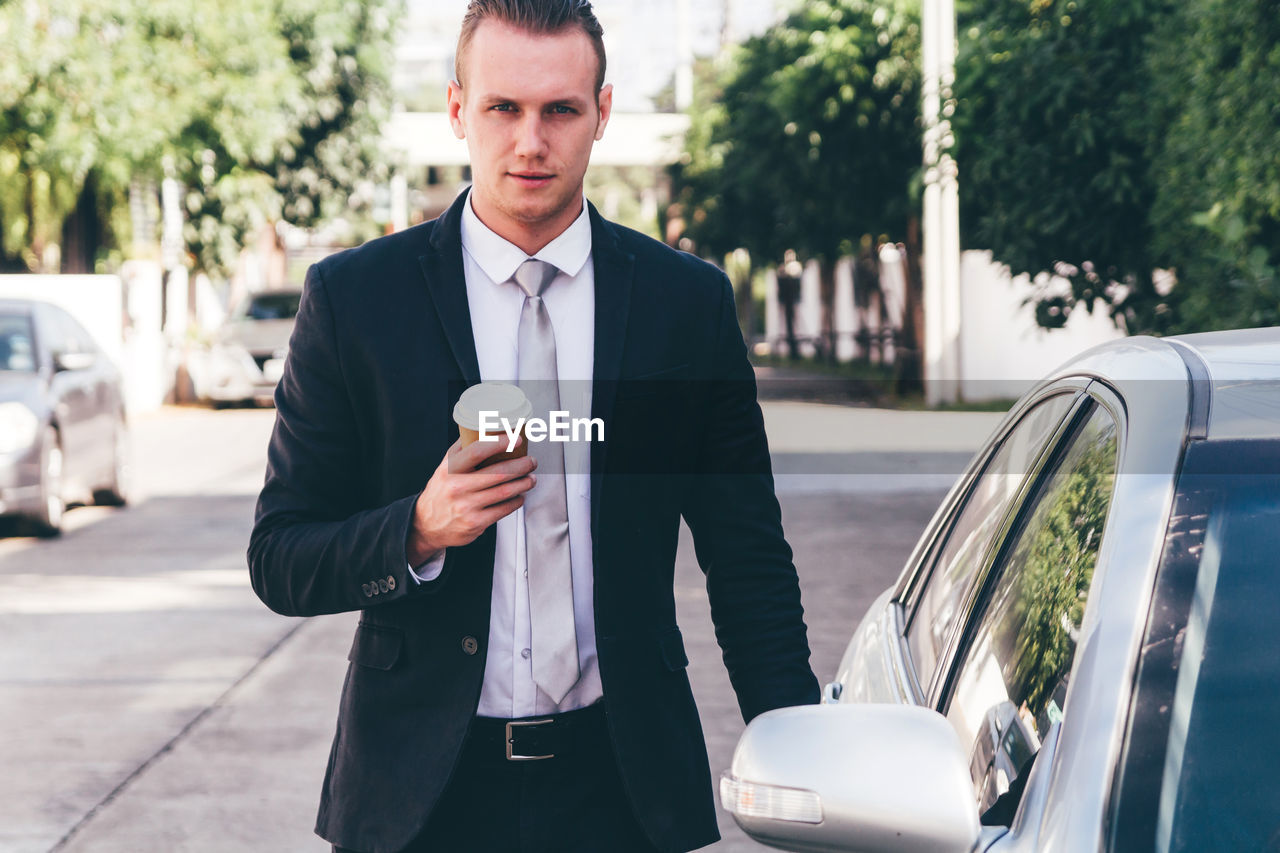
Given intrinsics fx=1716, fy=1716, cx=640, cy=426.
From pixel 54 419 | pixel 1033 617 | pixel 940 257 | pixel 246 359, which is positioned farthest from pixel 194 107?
pixel 1033 617

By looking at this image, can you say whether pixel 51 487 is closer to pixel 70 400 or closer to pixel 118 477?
pixel 70 400

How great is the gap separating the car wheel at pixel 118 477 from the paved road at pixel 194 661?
0.15 meters

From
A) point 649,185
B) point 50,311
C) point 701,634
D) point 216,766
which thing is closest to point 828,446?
point 50,311

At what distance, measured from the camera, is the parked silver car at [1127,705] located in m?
1.64

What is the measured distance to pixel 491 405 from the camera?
6.69 feet

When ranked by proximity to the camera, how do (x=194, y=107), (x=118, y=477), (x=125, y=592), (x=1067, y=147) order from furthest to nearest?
(x=194, y=107), (x=118, y=477), (x=1067, y=147), (x=125, y=592)

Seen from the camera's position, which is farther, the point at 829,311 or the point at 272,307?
the point at 829,311

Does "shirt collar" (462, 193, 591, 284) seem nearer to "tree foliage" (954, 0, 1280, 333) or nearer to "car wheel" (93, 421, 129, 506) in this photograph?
"tree foliage" (954, 0, 1280, 333)

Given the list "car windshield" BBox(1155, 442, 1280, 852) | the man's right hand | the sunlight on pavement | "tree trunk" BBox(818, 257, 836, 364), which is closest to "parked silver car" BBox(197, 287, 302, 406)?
the sunlight on pavement

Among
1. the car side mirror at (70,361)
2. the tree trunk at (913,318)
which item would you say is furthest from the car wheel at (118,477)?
the tree trunk at (913,318)

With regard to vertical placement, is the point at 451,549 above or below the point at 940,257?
below

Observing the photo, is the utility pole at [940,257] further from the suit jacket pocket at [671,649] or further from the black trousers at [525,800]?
the black trousers at [525,800]

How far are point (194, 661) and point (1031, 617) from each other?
6.08m

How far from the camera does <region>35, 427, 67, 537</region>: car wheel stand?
11375 mm
